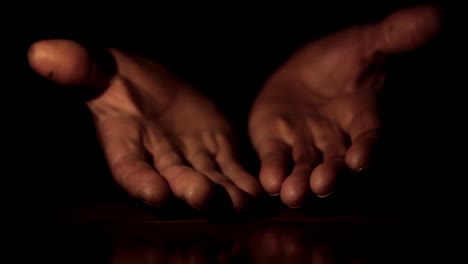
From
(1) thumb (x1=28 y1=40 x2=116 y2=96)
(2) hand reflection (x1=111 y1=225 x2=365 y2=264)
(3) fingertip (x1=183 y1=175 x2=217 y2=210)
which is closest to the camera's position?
A: (2) hand reflection (x1=111 y1=225 x2=365 y2=264)

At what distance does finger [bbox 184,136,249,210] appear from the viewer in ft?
1.71

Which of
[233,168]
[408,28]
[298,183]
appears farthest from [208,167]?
[408,28]

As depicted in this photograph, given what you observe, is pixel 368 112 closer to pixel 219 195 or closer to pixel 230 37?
pixel 219 195

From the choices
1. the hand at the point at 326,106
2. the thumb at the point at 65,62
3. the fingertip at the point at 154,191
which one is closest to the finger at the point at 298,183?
the hand at the point at 326,106

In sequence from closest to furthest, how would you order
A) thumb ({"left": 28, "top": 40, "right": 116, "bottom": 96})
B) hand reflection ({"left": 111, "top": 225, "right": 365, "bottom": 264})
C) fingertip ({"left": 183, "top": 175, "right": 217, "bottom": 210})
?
hand reflection ({"left": 111, "top": 225, "right": 365, "bottom": 264}) < fingertip ({"left": 183, "top": 175, "right": 217, "bottom": 210}) < thumb ({"left": 28, "top": 40, "right": 116, "bottom": 96})

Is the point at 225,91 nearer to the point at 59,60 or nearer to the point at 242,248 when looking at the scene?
the point at 59,60

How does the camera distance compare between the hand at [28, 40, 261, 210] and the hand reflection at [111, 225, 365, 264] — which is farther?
the hand at [28, 40, 261, 210]

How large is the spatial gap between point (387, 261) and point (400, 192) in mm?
225

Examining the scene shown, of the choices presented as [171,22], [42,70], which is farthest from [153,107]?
[171,22]

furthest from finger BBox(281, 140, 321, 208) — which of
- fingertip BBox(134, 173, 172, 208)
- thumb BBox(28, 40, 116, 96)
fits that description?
thumb BBox(28, 40, 116, 96)

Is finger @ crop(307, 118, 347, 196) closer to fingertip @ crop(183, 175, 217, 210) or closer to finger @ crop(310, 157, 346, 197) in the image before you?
→ finger @ crop(310, 157, 346, 197)

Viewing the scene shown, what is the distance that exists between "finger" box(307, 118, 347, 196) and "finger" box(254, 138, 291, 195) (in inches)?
1.8

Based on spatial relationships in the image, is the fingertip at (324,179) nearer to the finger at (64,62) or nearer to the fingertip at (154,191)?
the fingertip at (154,191)

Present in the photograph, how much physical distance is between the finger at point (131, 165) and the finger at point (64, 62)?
75 millimetres
